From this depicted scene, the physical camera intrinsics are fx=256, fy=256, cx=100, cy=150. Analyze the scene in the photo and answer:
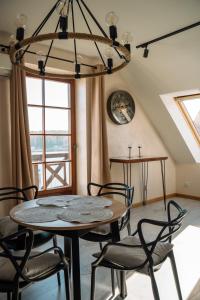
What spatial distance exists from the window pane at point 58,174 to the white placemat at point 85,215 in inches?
76.1

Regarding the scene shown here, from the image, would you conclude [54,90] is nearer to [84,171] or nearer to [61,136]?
A: [61,136]

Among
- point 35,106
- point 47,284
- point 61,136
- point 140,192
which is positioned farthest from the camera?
point 140,192

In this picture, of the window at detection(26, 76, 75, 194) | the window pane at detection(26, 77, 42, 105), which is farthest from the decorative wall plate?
the window pane at detection(26, 77, 42, 105)

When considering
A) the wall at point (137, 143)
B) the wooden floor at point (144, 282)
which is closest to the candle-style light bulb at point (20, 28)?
the wooden floor at point (144, 282)

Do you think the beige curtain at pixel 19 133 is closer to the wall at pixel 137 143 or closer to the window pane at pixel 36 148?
the window pane at pixel 36 148

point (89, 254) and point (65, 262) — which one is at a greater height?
point (65, 262)

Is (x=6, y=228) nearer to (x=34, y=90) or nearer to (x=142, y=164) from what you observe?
(x=34, y=90)

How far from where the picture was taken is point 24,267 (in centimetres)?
149

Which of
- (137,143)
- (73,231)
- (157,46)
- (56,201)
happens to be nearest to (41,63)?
(56,201)

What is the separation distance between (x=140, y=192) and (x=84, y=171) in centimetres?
131

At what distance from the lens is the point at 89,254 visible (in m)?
2.65

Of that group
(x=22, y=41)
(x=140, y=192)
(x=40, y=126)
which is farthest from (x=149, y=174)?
(x=22, y=41)

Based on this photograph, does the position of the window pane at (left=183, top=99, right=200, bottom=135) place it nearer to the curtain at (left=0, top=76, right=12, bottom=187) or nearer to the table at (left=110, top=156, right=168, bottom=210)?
the table at (left=110, top=156, right=168, bottom=210)

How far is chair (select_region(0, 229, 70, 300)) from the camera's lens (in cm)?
138
